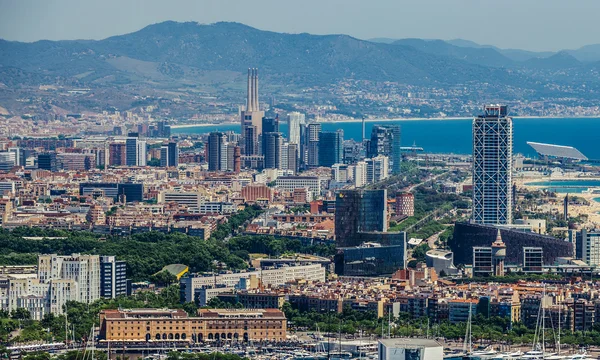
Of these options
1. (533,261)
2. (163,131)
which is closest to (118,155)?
(163,131)

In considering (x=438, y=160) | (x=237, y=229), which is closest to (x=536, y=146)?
(x=438, y=160)

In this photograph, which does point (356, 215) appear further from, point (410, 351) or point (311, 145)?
point (311, 145)

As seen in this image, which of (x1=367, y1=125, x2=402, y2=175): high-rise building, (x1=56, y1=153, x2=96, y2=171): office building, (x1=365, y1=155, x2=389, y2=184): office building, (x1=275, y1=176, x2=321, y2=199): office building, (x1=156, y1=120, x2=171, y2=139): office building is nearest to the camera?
(x1=275, y1=176, x2=321, y2=199): office building

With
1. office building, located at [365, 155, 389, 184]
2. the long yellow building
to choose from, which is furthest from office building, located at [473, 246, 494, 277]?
office building, located at [365, 155, 389, 184]

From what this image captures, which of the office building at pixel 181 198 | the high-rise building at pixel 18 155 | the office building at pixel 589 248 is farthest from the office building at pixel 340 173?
the office building at pixel 589 248

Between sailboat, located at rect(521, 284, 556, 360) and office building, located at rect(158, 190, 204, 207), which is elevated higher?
office building, located at rect(158, 190, 204, 207)

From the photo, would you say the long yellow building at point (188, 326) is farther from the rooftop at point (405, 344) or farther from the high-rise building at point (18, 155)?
the high-rise building at point (18, 155)

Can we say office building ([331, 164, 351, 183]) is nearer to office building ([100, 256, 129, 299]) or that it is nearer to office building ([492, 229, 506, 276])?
office building ([492, 229, 506, 276])
